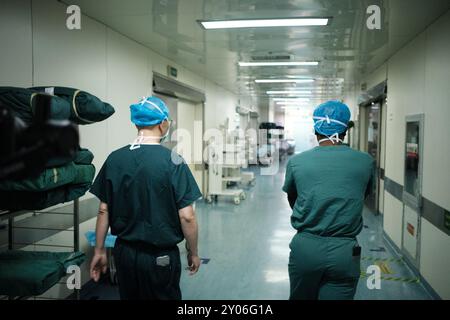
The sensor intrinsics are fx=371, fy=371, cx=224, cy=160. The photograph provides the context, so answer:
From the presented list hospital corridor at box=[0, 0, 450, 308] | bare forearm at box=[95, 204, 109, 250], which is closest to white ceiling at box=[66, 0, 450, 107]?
hospital corridor at box=[0, 0, 450, 308]

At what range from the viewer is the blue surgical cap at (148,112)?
1.93 metres

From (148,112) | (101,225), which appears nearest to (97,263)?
(101,225)

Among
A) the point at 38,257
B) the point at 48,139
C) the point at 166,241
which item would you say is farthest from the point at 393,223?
the point at 48,139

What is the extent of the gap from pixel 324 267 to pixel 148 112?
1.19 m

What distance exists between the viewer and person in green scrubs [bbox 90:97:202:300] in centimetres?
186

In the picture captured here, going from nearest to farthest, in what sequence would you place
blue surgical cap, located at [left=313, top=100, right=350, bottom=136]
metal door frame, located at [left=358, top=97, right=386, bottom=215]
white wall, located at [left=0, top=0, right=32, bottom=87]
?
blue surgical cap, located at [left=313, top=100, right=350, bottom=136] → white wall, located at [left=0, top=0, right=32, bottom=87] → metal door frame, located at [left=358, top=97, right=386, bottom=215]

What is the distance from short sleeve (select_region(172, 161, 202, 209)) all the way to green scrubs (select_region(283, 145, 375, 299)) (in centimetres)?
56

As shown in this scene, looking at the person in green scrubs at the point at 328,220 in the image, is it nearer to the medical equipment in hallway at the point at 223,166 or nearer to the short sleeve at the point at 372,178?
the short sleeve at the point at 372,178

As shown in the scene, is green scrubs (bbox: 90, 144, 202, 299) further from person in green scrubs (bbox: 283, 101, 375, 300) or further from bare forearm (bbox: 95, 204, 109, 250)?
person in green scrubs (bbox: 283, 101, 375, 300)

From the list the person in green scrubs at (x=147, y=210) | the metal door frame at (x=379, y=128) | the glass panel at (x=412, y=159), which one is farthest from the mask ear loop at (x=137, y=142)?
the metal door frame at (x=379, y=128)

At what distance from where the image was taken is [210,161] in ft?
24.2

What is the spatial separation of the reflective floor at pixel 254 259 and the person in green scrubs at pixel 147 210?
1448 millimetres

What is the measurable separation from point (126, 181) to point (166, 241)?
365 mm

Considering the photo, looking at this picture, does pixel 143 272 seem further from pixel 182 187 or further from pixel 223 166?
pixel 223 166
